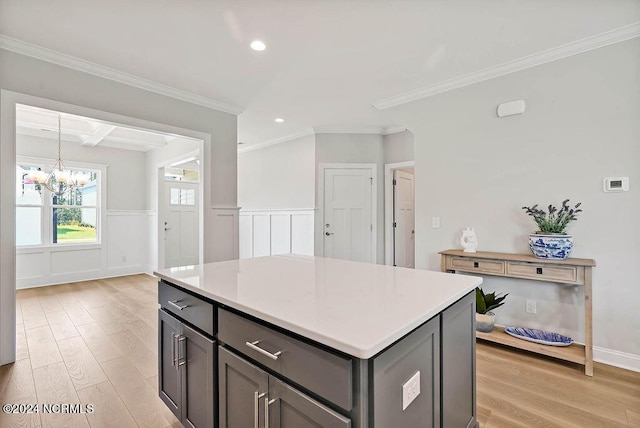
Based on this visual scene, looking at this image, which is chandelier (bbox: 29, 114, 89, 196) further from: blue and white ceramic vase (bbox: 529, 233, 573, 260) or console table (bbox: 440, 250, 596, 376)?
blue and white ceramic vase (bbox: 529, 233, 573, 260)

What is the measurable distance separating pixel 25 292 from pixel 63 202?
159 centimetres

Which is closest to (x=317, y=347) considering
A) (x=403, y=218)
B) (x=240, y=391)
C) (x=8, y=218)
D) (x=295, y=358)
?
(x=295, y=358)

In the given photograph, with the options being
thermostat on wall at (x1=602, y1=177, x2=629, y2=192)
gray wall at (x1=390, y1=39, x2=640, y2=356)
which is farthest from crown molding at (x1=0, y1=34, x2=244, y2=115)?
thermostat on wall at (x1=602, y1=177, x2=629, y2=192)

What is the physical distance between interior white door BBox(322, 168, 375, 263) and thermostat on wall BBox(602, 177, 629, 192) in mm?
2894

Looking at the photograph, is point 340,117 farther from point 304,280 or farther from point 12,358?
point 12,358

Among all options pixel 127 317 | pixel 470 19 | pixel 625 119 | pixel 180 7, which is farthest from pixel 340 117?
pixel 127 317

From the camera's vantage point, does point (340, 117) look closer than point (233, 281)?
No

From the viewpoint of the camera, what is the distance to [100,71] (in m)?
2.81

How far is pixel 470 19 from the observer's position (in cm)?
216

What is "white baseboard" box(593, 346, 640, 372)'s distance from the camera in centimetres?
224

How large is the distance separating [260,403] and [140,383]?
162 centimetres

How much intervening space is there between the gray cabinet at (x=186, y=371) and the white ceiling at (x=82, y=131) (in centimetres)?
307

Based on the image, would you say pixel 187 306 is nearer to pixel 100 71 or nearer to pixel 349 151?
pixel 100 71

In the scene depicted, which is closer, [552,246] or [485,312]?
[552,246]
